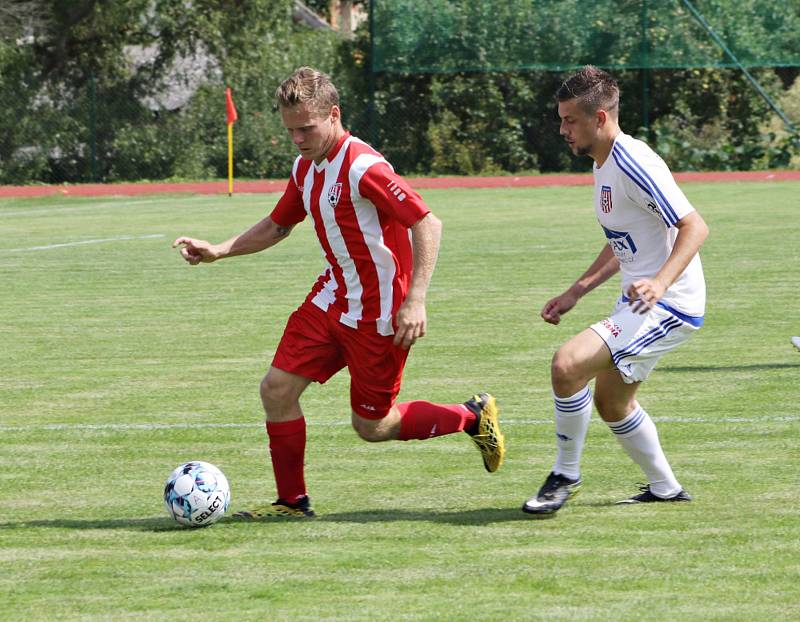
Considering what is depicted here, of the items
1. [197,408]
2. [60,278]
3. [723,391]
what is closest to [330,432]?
[197,408]

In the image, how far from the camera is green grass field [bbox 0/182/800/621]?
482 centimetres

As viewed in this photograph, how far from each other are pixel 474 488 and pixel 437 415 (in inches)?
14.2

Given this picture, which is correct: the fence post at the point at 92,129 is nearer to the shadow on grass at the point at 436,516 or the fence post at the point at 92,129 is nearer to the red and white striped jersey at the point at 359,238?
the red and white striped jersey at the point at 359,238

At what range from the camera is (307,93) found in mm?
5703

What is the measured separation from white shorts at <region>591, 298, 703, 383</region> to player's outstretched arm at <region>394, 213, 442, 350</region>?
0.68 m

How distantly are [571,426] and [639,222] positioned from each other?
2.81 feet

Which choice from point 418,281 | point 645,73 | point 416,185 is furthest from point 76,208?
point 418,281

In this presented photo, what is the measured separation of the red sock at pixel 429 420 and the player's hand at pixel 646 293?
1337mm

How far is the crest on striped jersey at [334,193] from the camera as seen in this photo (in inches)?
235

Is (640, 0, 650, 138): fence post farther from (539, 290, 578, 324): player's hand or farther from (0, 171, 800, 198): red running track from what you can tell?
(539, 290, 578, 324): player's hand

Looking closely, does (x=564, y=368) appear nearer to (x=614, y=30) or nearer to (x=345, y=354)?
A: (x=345, y=354)

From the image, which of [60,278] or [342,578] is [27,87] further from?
[342,578]

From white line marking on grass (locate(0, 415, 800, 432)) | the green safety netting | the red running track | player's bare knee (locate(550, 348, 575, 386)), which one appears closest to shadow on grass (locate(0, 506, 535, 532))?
player's bare knee (locate(550, 348, 575, 386))

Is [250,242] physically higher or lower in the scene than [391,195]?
lower
